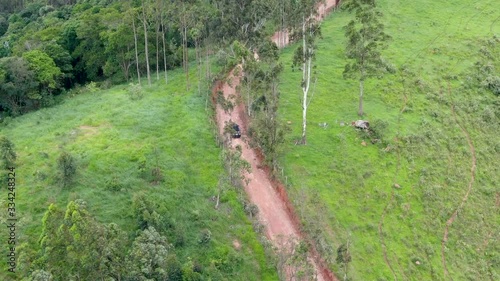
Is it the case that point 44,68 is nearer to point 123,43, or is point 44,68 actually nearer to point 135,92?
point 123,43

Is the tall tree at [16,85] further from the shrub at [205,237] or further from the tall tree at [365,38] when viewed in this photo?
the tall tree at [365,38]

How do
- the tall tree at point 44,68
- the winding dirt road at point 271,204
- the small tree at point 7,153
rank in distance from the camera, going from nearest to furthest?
the winding dirt road at point 271,204 → the small tree at point 7,153 → the tall tree at point 44,68

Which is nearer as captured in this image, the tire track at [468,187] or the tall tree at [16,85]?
the tire track at [468,187]

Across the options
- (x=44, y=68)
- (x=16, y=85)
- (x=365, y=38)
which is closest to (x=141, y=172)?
(x=16, y=85)

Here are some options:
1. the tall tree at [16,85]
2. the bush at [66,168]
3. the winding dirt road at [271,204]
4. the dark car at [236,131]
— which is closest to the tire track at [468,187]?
the winding dirt road at [271,204]

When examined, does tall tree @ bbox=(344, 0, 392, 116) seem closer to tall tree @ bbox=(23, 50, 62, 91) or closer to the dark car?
the dark car

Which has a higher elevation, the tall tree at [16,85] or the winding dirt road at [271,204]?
the tall tree at [16,85]

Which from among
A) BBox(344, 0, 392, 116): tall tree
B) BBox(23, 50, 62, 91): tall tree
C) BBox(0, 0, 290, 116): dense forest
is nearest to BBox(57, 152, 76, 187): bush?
BBox(0, 0, 290, 116): dense forest
